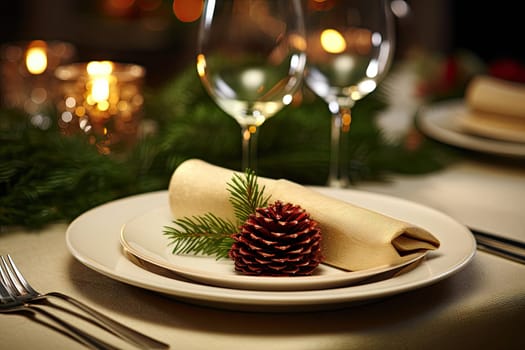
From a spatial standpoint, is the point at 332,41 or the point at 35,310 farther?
the point at 332,41

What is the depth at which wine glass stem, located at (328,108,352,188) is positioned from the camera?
0.96 meters

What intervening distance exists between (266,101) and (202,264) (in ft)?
0.86

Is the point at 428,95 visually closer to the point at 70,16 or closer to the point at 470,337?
the point at 470,337

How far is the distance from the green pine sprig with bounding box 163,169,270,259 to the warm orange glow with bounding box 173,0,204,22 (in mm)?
4029

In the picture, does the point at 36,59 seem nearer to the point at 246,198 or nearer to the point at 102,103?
the point at 102,103

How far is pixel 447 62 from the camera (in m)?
1.71


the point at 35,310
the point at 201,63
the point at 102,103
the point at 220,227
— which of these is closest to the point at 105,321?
the point at 35,310

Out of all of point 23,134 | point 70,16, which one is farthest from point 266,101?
point 70,16

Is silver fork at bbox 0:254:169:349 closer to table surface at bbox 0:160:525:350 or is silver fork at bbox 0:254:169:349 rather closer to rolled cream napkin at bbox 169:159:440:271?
table surface at bbox 0:160:525:350

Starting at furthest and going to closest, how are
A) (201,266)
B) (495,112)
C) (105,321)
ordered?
(495,112) → (201,266) → (105,321)

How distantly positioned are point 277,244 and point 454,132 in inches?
27.9

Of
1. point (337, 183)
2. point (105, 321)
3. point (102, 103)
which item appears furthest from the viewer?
point (102, 103)

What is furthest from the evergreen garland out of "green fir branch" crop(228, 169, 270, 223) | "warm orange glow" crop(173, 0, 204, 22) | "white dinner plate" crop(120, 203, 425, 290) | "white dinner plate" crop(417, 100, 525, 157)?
"warm orange glow" crop(173, 0, 204, 22)

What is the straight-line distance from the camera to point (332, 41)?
0.96m
